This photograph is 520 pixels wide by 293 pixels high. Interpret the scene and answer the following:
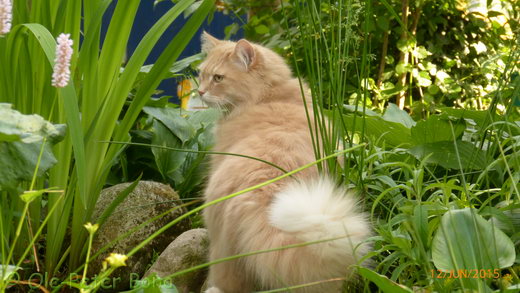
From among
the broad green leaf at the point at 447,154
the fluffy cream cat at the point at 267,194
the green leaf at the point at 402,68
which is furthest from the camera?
the green leaf at the point at 402,68

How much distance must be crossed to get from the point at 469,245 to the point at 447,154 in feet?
2.40

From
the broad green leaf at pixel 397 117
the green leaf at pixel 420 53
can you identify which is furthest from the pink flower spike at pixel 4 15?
the green leaf at pixel 420 53

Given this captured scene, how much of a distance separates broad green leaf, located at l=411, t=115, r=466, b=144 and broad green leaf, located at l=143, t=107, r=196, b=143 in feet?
3.24

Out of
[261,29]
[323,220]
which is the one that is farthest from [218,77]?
[261,29]

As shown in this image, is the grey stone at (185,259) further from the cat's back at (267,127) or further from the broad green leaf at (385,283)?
the broad green leaf at (385,283)

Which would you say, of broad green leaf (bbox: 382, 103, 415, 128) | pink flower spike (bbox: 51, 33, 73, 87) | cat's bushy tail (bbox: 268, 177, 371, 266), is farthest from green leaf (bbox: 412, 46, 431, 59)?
pink flower spike (bbox: 51, 33, 73, 87)

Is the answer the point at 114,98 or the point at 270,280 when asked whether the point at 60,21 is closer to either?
the point at 114,98

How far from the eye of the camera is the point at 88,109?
1.91m

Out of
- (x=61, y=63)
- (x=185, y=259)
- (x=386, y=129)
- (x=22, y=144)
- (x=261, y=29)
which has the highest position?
(x=61, y=63)

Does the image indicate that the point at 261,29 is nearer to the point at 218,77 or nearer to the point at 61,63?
the point at 218,77

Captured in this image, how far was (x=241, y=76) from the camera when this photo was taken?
2320 mm

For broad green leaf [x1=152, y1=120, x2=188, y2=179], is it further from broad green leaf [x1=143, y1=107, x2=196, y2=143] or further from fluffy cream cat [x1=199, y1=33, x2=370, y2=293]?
fluffy cream cat [x1=199, y1=33, x2=370, y2=293]

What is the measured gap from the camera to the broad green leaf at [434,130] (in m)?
2.08

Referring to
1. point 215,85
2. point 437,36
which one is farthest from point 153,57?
point 215,85
